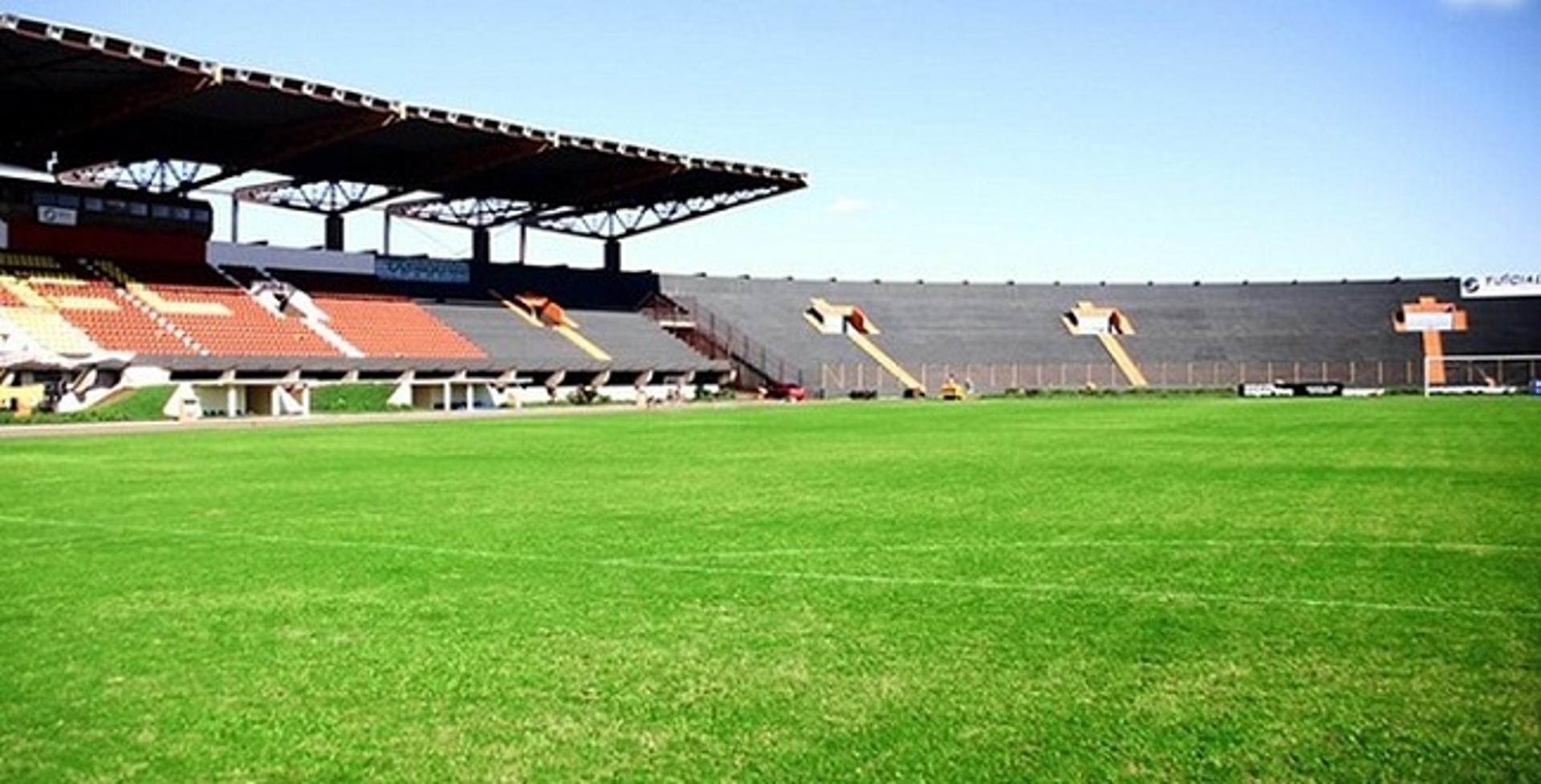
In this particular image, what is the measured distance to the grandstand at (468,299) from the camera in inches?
2128

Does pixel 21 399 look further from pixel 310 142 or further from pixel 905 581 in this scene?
pixel 905 581

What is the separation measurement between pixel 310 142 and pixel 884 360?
45319 millimetres

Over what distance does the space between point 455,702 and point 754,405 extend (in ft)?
219

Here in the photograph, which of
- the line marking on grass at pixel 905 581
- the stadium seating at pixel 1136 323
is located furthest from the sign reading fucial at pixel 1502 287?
the line marking on grass at pixel 905 581

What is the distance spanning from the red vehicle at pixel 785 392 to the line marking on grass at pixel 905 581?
67.8m

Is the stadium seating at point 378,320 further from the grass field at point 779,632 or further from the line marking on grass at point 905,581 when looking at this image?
the line marking on grass at point 905,581

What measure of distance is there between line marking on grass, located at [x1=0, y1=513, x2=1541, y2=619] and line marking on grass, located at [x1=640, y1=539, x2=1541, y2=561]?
0.71 m

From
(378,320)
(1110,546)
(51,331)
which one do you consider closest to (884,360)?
(378,320)

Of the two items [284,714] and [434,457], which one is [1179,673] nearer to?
[284,714]

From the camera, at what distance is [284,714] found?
6848 millimetres

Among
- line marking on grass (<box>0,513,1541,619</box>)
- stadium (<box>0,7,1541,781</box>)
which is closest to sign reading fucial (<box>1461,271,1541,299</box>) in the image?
stadium (<box>0,7,1541,781</box>)

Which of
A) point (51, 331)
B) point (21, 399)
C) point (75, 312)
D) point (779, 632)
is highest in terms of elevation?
point (75, 312)

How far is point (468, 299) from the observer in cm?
7900

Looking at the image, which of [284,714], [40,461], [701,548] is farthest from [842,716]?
[40,461]
